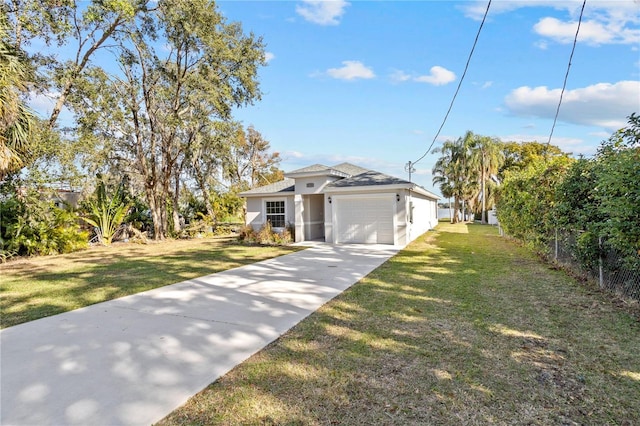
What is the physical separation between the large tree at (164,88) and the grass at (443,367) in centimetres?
1504

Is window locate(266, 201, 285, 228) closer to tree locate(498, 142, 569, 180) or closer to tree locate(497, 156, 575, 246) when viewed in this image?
tree locate(497, 156, 575, 246)

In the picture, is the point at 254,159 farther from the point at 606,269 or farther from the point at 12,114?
the point at 606,269

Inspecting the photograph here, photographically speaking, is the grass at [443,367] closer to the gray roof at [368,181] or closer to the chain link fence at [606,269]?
the chain link fence at [606,269]

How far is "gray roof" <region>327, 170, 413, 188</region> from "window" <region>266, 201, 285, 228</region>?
3458 mm

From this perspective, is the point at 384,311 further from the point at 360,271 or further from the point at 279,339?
the point at 360,271

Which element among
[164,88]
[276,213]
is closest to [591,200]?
[276,213]

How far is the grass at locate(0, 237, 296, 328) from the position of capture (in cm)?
612

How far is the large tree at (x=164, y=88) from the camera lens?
49.7 feet

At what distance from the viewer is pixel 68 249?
13.7 metres

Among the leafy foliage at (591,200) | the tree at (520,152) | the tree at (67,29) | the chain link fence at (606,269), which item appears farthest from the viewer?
the tree at (520,152)

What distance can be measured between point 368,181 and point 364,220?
181 centimetres


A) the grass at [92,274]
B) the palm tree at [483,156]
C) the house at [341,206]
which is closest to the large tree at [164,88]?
the house at [341,206]

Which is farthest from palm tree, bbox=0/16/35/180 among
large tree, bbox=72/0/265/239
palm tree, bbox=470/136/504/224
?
palm tree, bbox=470/136/504/224

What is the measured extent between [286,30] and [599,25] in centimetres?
1049
